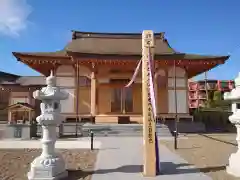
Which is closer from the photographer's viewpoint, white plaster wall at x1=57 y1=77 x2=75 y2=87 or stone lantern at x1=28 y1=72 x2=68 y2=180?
stone lantern at x1=28 y1=72 x2=68 y2=180

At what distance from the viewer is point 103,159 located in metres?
8.03

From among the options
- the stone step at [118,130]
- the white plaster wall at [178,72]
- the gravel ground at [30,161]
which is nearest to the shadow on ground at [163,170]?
the gravel ground at [30,161]

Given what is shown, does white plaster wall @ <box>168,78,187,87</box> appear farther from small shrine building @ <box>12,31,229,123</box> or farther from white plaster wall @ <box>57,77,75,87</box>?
white plaster wall @ <box>57,77,75,87</box>

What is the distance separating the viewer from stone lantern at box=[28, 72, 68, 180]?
5.77 metres

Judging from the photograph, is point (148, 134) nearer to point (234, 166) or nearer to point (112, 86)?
point (234, 166)

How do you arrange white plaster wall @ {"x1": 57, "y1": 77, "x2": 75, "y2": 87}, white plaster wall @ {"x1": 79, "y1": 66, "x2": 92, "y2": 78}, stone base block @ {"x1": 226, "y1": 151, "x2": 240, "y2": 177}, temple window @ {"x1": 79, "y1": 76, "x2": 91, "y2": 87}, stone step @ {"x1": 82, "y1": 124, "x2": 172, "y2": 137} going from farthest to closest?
temple window @ {"x1": 79, "y1": 76, "x2": 91, "y2": 87} → white plaster wall @ {"x1": 79, "y1": 66, "x2": 92, "y2": 78} → white plaster wall @ {"x1": 57, "y1": 77, "x2": 75, "y2": 87} → stone step @ {"x1": 82, "y1": 124, "x2": 172, "y2": 137} → stone base block @ {"x1": 226, "y1": 151, "x2": 240, "y2": 177}

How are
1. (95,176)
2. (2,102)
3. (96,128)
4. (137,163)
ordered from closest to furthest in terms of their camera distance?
(95,176) → (137,163) → (96,128) → (2,102)

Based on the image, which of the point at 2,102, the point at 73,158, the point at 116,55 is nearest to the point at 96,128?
the point at 116,55

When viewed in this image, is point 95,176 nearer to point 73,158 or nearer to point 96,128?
point 73,158

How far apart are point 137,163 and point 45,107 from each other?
10.5 ft

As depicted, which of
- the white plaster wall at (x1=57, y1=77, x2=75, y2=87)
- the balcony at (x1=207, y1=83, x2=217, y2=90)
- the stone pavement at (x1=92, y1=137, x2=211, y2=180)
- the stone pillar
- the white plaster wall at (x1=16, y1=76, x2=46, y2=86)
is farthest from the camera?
the balcony at (x1=207, y1=83, x2=217, y2=90)

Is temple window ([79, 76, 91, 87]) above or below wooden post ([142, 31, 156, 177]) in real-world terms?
above

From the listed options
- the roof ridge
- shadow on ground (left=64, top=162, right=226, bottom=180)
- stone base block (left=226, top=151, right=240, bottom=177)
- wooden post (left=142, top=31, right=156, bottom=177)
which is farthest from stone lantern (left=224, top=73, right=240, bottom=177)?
the roof ridge

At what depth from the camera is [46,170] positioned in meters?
5.75
